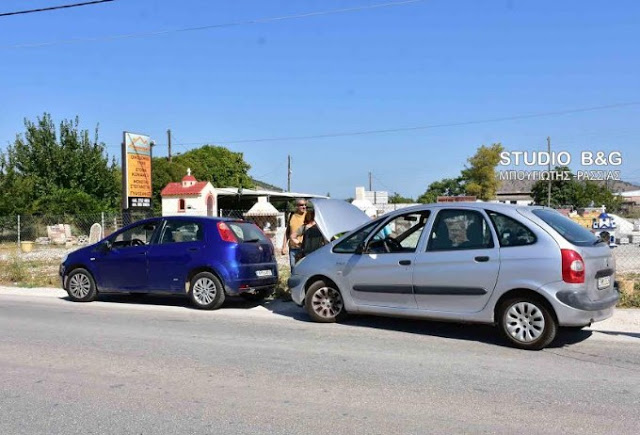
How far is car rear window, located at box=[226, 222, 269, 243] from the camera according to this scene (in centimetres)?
991

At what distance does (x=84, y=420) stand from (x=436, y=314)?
4.31 metres

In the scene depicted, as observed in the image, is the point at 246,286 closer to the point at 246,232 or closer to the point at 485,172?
the point at 246,232

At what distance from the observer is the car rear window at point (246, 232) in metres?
9.91

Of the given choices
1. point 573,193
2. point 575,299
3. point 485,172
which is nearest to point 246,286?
point 575,299

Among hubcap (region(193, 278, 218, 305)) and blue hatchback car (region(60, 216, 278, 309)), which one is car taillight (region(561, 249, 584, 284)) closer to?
blue hatchback car (region(60, 216, 278, 309))

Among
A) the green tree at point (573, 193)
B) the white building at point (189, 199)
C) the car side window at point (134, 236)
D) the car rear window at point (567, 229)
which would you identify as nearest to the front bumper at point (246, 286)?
the car side window at point (134, 236)

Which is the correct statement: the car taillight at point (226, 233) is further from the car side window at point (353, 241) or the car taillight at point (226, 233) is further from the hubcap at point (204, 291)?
the car side window at point (353, 241)

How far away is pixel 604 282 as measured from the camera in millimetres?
6859

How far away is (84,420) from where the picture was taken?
4.46 meters

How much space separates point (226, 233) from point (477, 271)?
4.37 metres

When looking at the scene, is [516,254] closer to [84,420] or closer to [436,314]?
[436,314]

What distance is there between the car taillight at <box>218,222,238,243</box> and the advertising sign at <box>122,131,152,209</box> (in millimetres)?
13828

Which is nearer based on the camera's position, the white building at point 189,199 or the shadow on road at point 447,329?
the shadow on road at point 447,329

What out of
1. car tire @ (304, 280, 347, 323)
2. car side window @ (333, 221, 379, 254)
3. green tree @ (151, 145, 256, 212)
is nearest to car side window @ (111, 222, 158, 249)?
car tire @ (304, 280, 347, 323)
